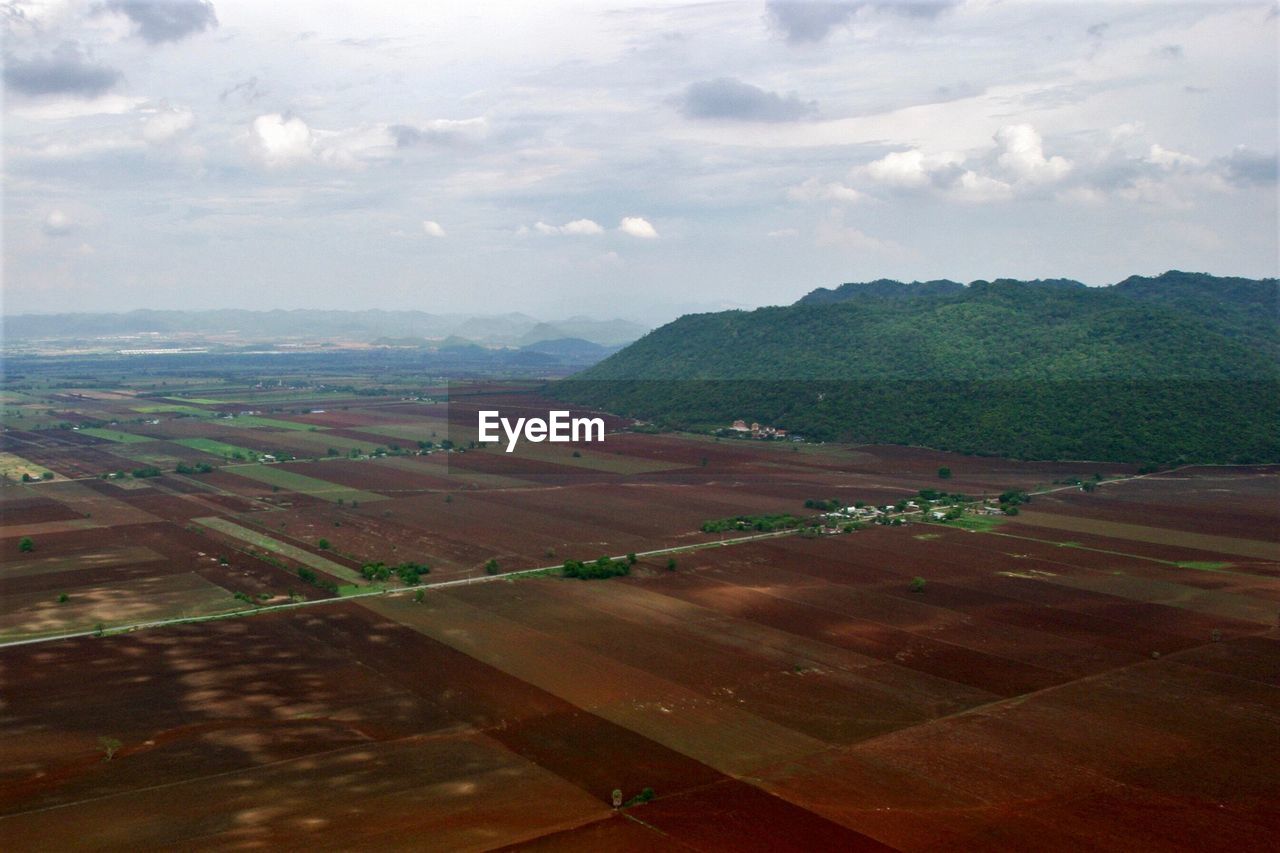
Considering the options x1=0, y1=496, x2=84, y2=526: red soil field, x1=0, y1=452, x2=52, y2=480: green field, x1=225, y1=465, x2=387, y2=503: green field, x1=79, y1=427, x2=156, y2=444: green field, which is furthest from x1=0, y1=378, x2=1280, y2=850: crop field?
x1=79, y1=427, x2=156, y2=444: green field

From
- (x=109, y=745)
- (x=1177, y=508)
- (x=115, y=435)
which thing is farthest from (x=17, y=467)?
(x=1177, y=508)

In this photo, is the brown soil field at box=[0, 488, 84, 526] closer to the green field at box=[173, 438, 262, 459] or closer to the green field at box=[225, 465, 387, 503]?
the green field at box=[225, 465, 387, 503]

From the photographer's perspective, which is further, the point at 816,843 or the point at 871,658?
the point at 871,658

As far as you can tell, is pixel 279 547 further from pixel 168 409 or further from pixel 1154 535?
pixel 168 409

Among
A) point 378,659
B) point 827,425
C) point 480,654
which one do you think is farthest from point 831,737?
point 827,425

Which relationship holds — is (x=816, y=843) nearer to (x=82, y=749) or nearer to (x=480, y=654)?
(x=480, y=654)

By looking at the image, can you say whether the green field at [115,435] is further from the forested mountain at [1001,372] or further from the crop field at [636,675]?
the forested mountain at [1001,372]

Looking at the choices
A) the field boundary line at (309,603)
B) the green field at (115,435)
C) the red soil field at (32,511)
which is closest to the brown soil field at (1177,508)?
the field boundary line at (309,603)
